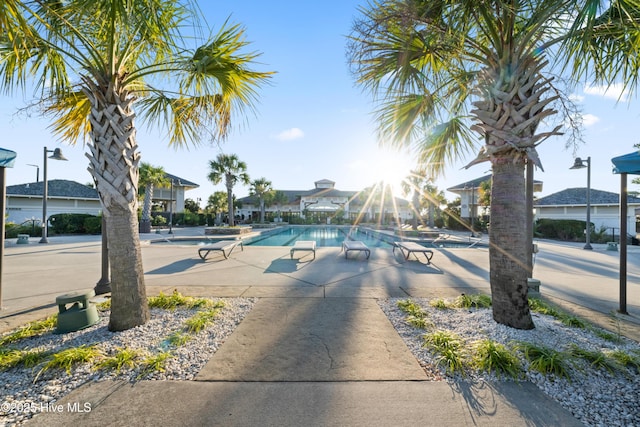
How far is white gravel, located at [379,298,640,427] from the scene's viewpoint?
6.83ft

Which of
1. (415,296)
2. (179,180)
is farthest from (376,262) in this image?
(179,180)

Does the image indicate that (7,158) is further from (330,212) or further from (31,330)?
(330,212)

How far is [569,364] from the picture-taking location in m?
2.61

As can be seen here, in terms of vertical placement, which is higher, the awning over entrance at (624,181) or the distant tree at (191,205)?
the distant tree at (191,205)

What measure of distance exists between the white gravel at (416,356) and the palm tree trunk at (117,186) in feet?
1.44

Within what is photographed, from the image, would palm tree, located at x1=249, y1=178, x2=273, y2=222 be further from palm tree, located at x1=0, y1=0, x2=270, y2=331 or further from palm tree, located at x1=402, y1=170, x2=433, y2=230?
palm tree, located at x1=0, y1=0, x2=270, y2=331

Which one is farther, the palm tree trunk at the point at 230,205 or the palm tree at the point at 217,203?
the palm tree at the point at 217,203

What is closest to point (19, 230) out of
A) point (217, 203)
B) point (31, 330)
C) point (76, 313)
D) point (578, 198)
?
point (217, 203)

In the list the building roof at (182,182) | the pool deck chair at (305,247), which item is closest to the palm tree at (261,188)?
the building roof at (182,182)

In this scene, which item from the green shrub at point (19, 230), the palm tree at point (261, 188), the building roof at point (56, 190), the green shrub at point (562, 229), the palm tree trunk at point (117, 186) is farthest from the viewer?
the palm tree at point (261, 188)

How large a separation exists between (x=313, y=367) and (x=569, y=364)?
8.71ft

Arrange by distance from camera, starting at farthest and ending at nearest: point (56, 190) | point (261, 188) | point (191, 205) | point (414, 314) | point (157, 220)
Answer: point (191, 205), point (261, 188), point (157, 220), point (56, 190), point (414, 314)

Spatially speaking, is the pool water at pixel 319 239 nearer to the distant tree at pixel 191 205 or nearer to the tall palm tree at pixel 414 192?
the tall palm tree at pixel 414 192

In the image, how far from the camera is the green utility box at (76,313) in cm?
326
